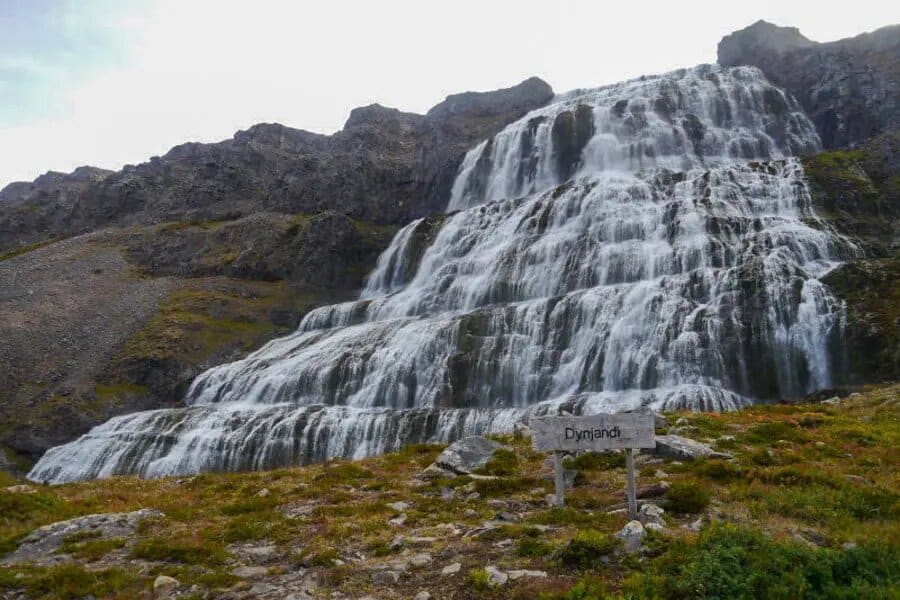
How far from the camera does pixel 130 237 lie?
356 feet

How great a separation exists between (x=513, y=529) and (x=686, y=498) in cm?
330

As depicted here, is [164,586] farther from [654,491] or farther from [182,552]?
[654,491]

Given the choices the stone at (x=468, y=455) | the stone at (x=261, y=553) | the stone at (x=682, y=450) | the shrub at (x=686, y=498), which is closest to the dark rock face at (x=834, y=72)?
the stone at (x=682, y=450)

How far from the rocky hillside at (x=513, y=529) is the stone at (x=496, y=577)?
0.10 feet

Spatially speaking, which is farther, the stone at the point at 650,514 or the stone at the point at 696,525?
the stone at the point at 650,514

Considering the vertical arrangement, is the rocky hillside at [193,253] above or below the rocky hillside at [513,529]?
above

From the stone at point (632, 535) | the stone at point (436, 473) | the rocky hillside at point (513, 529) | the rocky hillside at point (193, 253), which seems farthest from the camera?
the rocky hillside at point (193, 253)

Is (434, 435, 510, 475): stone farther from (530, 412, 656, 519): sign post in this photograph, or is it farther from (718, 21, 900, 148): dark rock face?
(718, 21, 900, 148): dark rock face

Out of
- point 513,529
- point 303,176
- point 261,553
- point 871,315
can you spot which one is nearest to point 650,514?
point 513,529

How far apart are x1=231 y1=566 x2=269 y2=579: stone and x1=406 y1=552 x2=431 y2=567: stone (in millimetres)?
2438

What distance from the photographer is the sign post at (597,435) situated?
11188mm

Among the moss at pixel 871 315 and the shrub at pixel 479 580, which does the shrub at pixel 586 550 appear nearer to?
the shrub at pixel 479 580

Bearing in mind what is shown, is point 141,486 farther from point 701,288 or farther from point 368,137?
point 368,137

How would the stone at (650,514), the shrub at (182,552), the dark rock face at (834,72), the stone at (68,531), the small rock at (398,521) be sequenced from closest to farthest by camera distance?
1. the stone at (650,514)
2. the shrub at (182,552)
3. the stone at (68,531)
4. the small rock at (398,521)
5. the dark rock face at (834,72)
